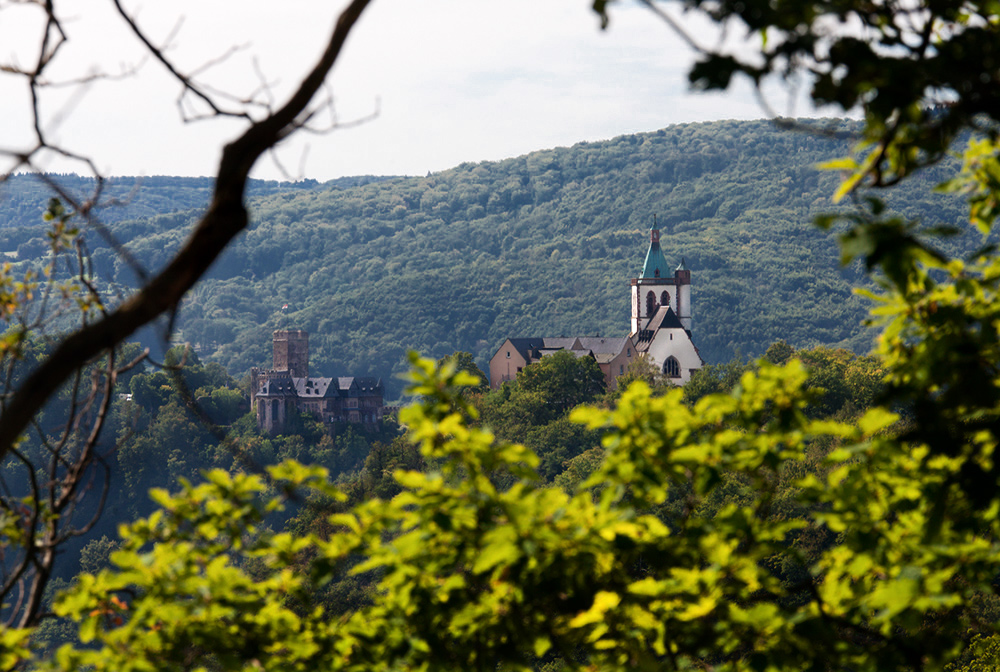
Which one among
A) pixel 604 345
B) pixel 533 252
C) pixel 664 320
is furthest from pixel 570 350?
pixel 533 252

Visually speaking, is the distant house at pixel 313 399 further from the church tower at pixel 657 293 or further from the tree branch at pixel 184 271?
the tree branch at pixel 184 271

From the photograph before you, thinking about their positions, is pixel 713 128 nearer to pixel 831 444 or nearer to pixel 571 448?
pixel 571 448

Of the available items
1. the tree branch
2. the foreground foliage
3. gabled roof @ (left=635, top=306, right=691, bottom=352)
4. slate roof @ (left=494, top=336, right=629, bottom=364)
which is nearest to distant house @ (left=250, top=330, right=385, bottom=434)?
slate roof @ (left=494, top=336, right=629, bottom=364)

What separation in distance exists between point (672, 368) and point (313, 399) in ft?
121

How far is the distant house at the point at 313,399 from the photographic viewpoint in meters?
85.4

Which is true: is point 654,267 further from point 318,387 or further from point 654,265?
point 318,387

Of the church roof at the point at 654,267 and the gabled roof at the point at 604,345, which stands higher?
the church roof at the point at 654,267

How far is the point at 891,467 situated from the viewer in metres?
3.24

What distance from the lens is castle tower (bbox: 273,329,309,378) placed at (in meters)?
93.9

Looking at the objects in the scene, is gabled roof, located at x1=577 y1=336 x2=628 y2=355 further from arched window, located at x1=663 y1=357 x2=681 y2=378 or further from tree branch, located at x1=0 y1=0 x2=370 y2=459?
tree branch, located at x1=0 y1=0 x2=370 y2=459

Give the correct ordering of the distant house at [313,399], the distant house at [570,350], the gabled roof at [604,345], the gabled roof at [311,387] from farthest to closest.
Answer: the gabled roof at [311,387] < the distant house at [313,399] < the gabled roof at [604,345] < the distant house at [570,350]

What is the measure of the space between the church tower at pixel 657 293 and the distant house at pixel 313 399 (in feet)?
94.0

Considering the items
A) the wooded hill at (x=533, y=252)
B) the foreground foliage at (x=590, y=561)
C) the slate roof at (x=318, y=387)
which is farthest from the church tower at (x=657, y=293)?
the foreground foliage at (x=590, y=561)

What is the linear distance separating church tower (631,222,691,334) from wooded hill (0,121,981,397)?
37.2m
